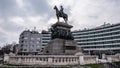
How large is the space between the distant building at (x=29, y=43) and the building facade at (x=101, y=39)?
2741 centimetres

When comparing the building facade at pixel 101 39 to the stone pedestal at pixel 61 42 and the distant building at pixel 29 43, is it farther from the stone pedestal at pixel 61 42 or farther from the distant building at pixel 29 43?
the stone pedestal at pixel 61 42

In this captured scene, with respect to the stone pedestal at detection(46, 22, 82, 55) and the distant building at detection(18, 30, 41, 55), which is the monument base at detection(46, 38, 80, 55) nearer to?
the stone pedestal at detection(46, 22, 82, 55)

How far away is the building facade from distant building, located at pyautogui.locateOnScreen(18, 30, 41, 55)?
27409 millimetres

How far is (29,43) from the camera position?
318 ft

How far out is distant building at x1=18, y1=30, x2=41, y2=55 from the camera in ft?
314

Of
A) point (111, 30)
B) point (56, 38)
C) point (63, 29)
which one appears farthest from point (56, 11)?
point (111, 30)

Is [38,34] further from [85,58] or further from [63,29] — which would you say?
[85,58]

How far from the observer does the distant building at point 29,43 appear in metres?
95.7

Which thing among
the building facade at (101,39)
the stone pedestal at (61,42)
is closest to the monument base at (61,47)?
the stone pedestal at (61,42)

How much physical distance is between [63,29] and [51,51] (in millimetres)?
7541

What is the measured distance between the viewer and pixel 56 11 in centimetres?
4394

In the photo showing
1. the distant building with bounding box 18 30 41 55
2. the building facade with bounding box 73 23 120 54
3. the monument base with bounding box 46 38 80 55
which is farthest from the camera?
the distant building with bounding box 18 30 41 55

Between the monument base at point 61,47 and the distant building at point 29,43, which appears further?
the distant building at point 29,43

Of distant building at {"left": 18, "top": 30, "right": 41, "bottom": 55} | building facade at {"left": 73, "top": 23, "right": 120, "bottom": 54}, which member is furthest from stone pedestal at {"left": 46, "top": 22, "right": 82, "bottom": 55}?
distant building at {"left": 18, "top": 30, "right": 41, "bottom": 55}
